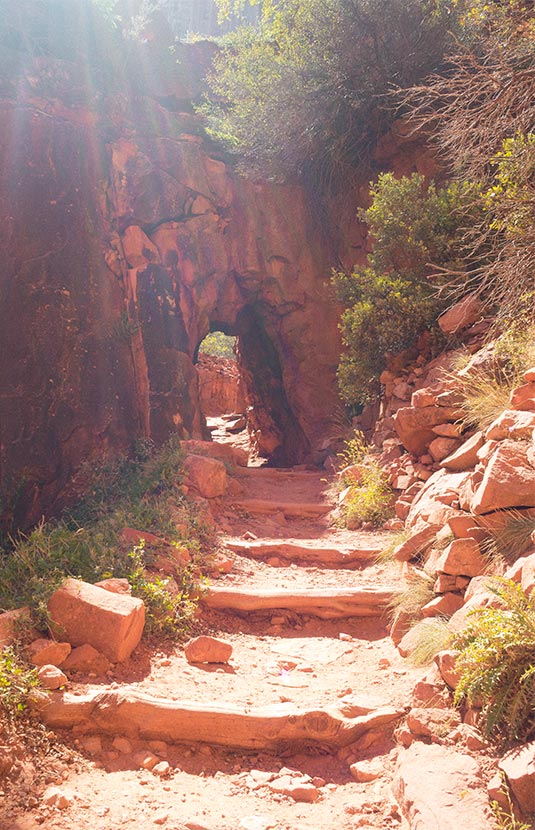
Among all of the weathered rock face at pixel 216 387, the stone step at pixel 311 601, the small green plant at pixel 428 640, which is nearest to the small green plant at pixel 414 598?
the small green plant at pixel 428 640

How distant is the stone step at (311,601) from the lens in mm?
4605

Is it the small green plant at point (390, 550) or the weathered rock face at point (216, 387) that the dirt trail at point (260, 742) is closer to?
the small green plant at point (390, 550)

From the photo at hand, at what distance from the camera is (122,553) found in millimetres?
4684

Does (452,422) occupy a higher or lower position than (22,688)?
higher

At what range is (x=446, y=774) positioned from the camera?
94.7 inches

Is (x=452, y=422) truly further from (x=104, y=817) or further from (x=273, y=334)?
(x=273, y=334)

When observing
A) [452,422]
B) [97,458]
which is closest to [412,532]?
[452,422]

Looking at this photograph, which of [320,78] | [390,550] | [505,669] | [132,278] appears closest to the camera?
[505,669]

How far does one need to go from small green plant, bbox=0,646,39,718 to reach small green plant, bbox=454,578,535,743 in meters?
1.94

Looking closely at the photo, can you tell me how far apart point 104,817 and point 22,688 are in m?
0.77

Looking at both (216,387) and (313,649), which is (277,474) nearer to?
(313,649)

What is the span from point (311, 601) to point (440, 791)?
2.40 metres

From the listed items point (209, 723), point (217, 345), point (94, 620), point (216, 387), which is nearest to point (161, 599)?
point (94, 620)

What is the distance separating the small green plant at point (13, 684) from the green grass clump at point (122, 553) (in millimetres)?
460
